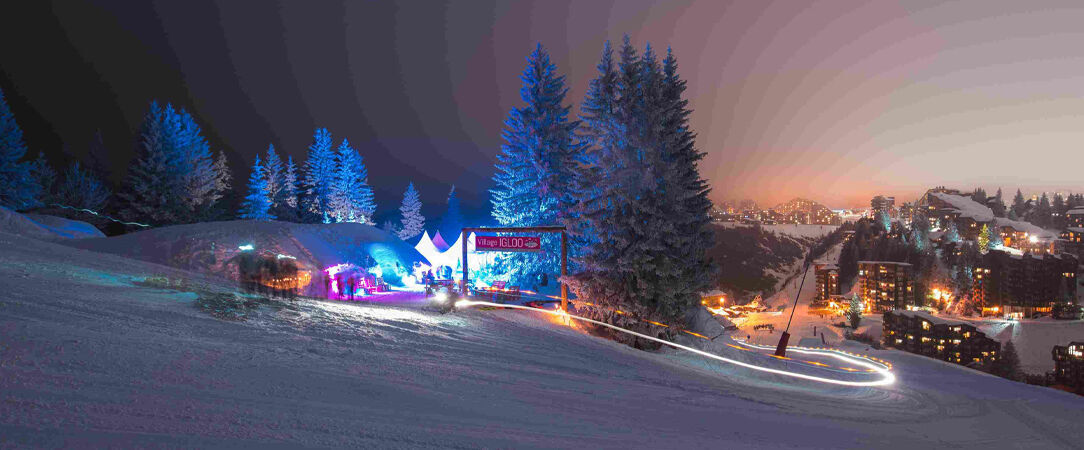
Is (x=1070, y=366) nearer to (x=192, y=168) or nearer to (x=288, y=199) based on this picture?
(x=288, y=199)

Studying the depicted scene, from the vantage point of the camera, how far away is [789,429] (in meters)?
7.17

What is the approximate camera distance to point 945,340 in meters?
61.8

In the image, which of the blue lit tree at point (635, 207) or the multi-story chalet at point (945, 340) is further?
the multi-story chalet at point (945, 340)

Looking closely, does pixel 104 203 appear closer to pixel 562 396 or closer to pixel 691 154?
pixel 691 154

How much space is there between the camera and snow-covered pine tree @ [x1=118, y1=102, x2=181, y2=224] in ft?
115

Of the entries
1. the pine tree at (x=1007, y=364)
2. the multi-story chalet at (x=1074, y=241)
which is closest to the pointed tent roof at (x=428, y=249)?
the pine tree at (x=1007, y=364)

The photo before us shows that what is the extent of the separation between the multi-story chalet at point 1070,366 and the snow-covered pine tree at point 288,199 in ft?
260

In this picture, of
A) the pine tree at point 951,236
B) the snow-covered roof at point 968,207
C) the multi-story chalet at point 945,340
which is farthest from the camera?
the snow-covered roof at point 968,207

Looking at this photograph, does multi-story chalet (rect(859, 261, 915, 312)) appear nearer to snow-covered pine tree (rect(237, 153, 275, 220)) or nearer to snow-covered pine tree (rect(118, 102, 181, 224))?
snow-covered pine tree (rect(237, 153, 275, 220))

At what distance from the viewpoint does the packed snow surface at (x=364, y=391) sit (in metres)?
3.92

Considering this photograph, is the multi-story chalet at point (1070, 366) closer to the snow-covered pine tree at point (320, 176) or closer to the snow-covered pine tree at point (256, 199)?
the snow-covered pine tree at point (320, 176)

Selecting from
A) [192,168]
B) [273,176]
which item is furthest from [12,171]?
[273,176]

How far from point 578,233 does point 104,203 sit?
42092 millimetres

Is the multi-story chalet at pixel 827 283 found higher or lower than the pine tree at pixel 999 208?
lower
